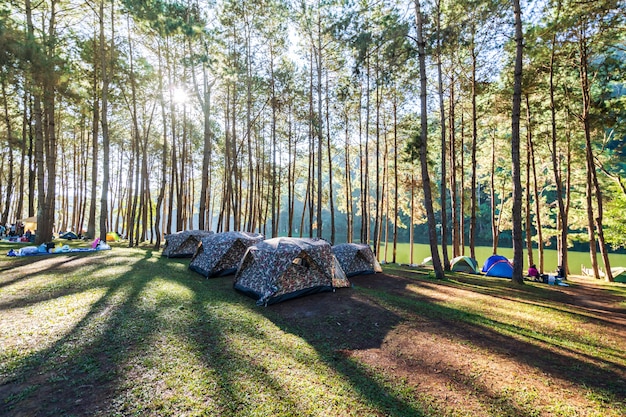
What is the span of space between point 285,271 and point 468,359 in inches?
173

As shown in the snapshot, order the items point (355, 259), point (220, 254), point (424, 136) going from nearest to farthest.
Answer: point (220, 254) < point (424, 136) < point (355, 259)

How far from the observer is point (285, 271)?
720 centimetres

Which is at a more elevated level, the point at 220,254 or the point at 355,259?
the point at 220,254

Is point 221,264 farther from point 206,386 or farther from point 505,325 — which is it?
point 505,325

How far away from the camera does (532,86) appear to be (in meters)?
12.3

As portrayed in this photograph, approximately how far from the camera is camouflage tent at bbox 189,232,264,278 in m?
9.79

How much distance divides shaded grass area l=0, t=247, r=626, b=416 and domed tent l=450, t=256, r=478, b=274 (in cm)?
486

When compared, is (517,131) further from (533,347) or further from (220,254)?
(220,254)

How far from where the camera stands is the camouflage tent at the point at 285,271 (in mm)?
7160

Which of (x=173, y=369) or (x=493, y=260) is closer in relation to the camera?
(x=173, y=369)

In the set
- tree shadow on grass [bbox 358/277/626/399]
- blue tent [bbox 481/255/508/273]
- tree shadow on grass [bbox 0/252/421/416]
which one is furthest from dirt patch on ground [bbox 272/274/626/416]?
blue tent [bbox 481/255/508/273]

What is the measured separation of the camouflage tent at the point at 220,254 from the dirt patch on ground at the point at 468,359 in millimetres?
3809

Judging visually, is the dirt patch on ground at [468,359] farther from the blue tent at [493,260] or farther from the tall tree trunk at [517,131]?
the blue tent at [493,260]

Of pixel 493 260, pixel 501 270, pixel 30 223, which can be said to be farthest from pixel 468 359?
pixel 30 223
